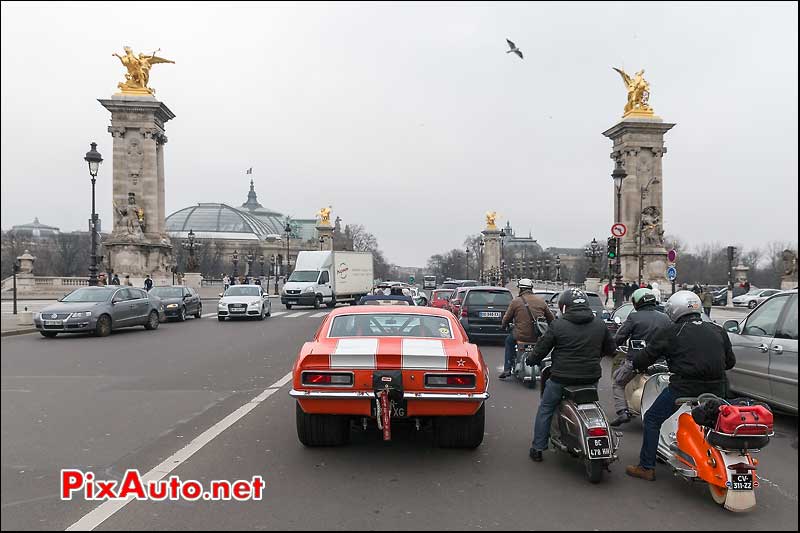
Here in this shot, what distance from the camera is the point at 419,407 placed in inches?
223

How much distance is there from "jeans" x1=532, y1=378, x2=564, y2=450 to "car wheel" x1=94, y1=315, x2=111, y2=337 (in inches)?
594

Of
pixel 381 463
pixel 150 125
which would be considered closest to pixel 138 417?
pixel 381 463

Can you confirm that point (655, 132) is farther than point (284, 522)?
Yes

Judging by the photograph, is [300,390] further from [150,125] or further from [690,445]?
[150,125]

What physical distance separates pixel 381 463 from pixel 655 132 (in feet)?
168

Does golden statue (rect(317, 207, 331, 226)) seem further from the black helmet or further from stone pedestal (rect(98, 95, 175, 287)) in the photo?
the black helmet

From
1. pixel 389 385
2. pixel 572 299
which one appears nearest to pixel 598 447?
pixel 572 299

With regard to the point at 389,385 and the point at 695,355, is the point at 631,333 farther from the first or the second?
the point at 389,385

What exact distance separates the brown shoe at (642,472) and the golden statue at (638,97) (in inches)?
1994

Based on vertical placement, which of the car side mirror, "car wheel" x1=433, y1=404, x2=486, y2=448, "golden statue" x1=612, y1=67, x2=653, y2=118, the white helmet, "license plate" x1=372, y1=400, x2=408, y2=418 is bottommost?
"car wheel" x1=433, y1=404, x2=486, y2=448

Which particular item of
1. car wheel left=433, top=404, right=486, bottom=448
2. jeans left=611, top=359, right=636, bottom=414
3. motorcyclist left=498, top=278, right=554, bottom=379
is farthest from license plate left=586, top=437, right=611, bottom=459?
motorcyclist left=498, top=278, right=554, bottom=379

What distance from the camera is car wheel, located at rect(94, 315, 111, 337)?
17.5 meters

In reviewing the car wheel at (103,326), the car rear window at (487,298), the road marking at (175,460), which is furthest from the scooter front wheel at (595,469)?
the car wheel at (103,326)

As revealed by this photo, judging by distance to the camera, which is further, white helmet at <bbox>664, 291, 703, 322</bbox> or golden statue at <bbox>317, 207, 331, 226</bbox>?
golden statue at <bbox>317, 207, 331, 226</bbox>
